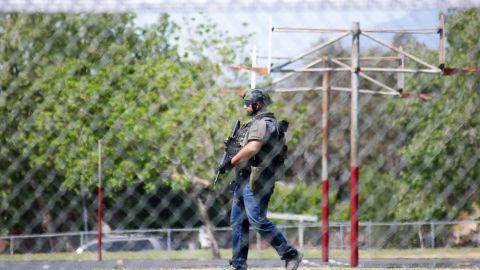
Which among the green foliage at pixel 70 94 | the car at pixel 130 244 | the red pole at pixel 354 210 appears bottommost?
the car at pixel 130 244

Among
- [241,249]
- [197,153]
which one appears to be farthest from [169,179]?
[241,249]

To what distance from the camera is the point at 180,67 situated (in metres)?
18.2

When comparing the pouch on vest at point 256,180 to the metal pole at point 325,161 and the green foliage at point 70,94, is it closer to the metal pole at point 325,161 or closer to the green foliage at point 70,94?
the green foliage at point 70,94

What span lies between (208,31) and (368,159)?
17206mm

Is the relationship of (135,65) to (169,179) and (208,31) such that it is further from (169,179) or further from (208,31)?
(169,179)

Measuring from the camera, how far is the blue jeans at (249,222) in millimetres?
8312

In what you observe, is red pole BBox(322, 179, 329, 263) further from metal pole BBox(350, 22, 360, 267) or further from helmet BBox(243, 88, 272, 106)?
helmet BBox(243, 88, 272, 106)

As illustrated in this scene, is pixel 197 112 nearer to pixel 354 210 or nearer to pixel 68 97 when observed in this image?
pixel 354 210

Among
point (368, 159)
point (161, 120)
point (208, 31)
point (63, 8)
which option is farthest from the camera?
point (368, 159)

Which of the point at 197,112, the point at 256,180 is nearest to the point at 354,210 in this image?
the point at 256,180

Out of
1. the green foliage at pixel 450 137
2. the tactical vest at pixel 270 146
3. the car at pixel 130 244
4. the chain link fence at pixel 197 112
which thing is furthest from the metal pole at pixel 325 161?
the car at pixel 130 244

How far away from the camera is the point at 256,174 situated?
8305 millimetres

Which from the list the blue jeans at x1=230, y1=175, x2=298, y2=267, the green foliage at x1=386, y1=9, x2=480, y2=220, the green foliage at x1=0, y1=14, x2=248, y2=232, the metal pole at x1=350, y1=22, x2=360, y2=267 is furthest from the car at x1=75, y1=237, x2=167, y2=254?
the blue jeans at x1=230, y1=175, x2=298, y2=267

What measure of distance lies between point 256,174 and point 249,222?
1.49ft
